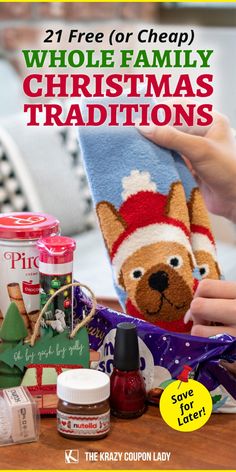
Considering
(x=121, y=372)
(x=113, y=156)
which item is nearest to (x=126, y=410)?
(x=121, y=372)

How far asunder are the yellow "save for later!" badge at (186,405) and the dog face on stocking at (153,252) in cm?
16

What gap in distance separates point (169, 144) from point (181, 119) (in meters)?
0.05

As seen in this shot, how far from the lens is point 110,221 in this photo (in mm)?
930

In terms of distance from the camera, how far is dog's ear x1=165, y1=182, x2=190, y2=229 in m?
0.93

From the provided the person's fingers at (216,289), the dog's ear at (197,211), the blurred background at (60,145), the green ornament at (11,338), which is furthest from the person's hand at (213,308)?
the blurred background at (60,145)

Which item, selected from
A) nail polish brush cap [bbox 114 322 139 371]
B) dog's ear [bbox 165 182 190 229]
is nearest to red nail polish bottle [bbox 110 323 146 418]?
nail polish brush cap [bbox 114 322 139 371]

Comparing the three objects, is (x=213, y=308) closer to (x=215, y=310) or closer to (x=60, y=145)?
(x=215, y=310)

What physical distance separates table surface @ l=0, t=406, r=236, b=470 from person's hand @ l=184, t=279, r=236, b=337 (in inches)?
4.7

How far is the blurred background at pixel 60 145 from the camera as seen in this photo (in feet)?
6.84

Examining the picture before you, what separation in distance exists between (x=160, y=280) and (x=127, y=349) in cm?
18

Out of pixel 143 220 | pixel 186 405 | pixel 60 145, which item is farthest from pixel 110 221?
pixel 60 145

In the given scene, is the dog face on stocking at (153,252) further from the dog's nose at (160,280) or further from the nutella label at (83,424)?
the nutella label at (83,424)

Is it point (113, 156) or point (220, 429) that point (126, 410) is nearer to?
point (220, 429)

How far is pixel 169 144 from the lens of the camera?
94 centimetres
